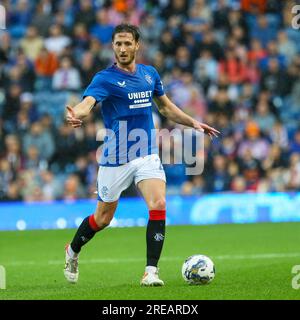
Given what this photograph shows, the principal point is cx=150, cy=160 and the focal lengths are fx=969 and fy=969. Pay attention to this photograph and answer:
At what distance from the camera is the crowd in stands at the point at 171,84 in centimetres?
1814

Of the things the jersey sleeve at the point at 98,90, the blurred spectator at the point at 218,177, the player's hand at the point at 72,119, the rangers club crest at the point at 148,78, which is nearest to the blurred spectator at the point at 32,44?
the blurred spectator at the point at 218,177

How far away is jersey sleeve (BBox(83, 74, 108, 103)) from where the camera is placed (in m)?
9.23

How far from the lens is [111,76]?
9406mm

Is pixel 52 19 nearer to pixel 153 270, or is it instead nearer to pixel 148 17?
pixel 148 17

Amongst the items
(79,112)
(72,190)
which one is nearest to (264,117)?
(72,190)

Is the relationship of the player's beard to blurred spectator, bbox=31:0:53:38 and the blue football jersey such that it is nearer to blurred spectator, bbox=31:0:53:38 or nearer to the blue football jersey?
the blue football jersey

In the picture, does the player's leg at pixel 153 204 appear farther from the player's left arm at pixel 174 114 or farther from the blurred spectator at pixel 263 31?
the blurred spectator at pixel 263 31

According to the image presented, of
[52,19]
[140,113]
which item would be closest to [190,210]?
[52,19]

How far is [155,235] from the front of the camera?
9.25 m

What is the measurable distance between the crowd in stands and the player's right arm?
8.54m

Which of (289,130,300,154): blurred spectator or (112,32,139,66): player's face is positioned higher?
(289,130,300,154): blurred spectator

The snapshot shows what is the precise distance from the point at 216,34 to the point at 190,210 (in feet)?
16.7

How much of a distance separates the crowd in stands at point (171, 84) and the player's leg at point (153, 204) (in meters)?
8.26

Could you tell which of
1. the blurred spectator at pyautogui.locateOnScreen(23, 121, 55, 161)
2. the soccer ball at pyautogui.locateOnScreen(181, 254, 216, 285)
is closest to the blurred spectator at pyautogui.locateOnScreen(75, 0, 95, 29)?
the blurred spectator at pyautogui.locateOnScreen(23, 121, 55, 161)
